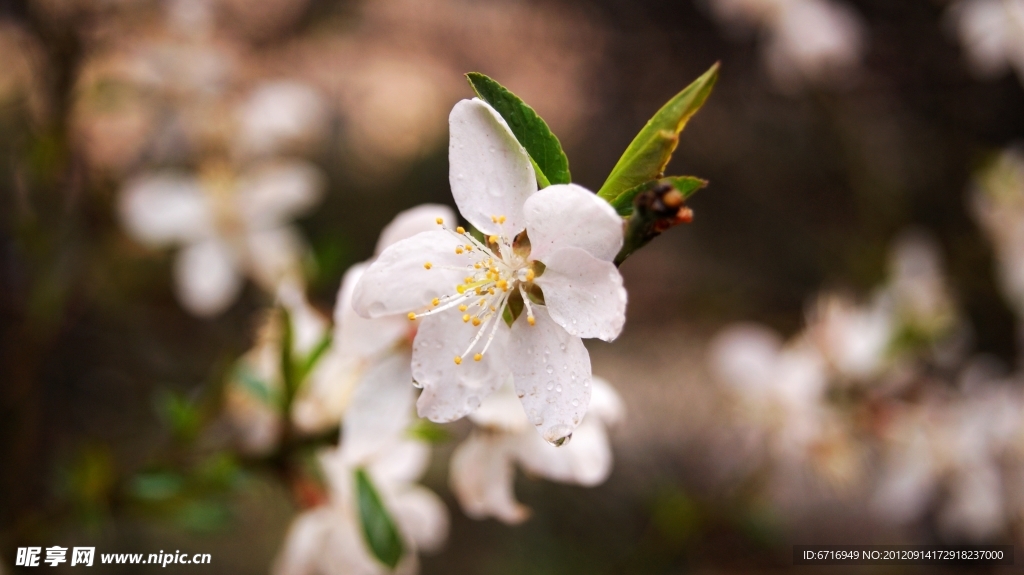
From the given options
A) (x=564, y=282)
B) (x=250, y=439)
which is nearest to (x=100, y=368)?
(x=250, y=439)

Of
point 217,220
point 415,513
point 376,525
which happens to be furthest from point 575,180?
point 376,525

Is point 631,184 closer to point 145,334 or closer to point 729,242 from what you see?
point 145,334

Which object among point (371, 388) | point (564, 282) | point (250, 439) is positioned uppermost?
point (564, 282)

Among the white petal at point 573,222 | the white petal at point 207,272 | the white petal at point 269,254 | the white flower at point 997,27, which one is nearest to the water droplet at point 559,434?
the white petal at point 573,222

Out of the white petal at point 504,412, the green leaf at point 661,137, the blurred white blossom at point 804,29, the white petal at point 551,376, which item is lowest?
the white petal at point 504,412

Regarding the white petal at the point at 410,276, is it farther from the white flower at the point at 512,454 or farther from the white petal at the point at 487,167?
the white flower at the point at 512,454

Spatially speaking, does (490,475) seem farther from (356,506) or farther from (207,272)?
(207,272)
